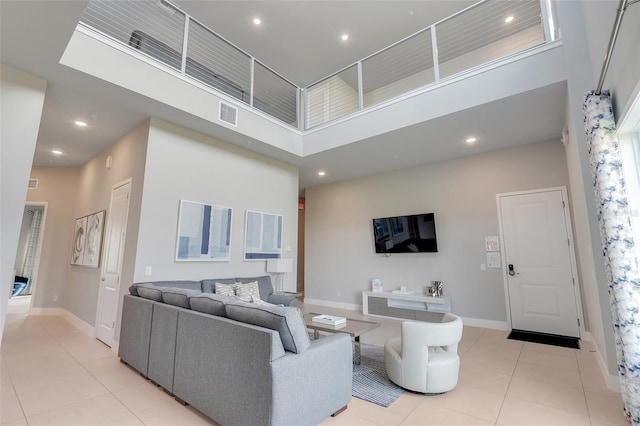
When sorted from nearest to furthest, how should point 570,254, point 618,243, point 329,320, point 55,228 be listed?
point 618,243, point 329,320, point 570,254, point 55,228

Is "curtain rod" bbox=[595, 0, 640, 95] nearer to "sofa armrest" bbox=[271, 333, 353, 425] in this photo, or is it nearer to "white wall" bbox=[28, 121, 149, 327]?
"sofa armrest" bbox=[271, 333, 353, 425]

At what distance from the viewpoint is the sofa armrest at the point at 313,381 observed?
192cm

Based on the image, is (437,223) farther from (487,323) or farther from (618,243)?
(618,243)

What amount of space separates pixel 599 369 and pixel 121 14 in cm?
865

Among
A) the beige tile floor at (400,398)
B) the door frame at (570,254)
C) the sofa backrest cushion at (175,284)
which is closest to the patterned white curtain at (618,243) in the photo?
the beige tile floor at (400,398)

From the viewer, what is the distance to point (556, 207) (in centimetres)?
488

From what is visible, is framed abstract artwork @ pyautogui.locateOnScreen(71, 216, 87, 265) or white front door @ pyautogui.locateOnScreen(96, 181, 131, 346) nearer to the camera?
white front door @ pyautogui.locateOnScreen(96, 181, 131, 346)

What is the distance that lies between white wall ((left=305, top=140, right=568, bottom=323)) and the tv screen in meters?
0.17

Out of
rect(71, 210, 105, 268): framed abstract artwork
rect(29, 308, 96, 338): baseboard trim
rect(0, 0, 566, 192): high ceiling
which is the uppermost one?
rect(0, 0, 566, 192): high ceiling

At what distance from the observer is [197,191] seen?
4.59 meters

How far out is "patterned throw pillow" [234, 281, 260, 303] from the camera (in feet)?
14.3

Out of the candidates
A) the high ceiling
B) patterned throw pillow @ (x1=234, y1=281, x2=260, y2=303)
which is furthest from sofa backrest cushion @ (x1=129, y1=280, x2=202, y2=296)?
the high ceiling

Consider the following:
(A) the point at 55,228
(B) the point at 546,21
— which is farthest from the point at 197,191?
(B) the point at 546,21

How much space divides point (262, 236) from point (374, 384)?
127 inches
